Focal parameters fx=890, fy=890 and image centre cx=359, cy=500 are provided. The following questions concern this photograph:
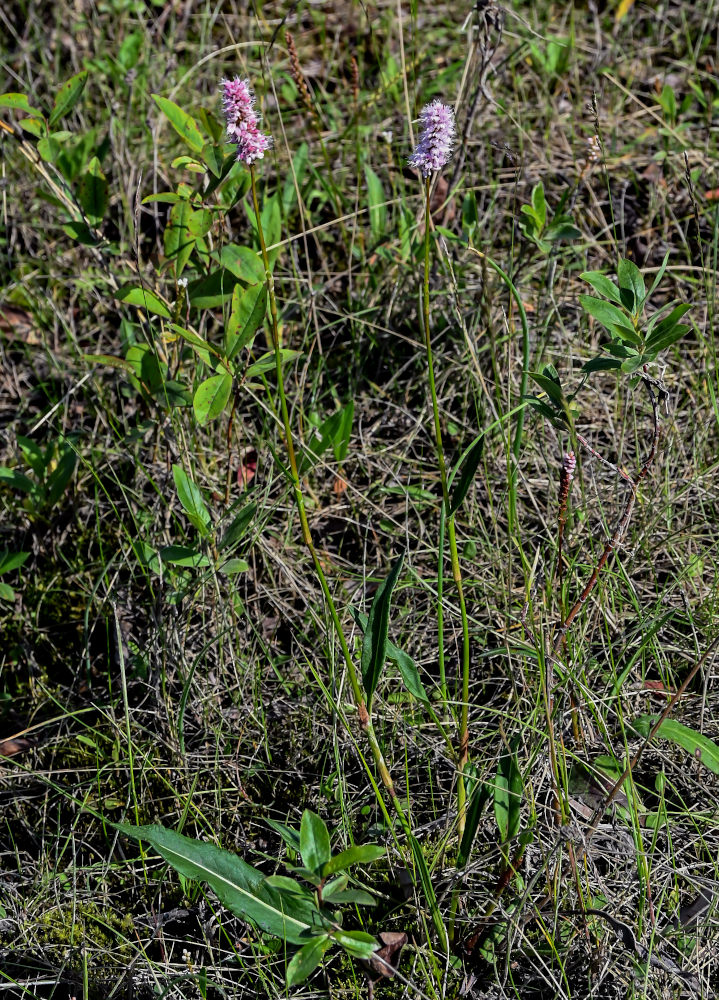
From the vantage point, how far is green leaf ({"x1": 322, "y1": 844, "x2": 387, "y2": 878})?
126cm

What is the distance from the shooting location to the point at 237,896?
4.34 ft

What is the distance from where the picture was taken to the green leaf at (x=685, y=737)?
4.70 ft

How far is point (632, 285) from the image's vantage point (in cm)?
155

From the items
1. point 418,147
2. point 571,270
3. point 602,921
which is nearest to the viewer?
point 418,147

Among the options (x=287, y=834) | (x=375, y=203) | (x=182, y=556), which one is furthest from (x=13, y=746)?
(x=375, y=203)

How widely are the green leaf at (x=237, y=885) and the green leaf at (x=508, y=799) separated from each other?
0.35 meters

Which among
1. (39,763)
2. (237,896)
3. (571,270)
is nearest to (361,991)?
(237,896)

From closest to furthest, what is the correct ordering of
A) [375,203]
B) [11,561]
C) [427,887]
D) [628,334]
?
[427,887]
[628,334]
[11,561]
[375,203]

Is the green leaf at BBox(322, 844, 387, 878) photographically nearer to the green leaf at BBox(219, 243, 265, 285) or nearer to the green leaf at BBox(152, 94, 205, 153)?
the green leaf at BBox(219, 243, 265, 285)

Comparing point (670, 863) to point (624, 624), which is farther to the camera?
point (624, 624)

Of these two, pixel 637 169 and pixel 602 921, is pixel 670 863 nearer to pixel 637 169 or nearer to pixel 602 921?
pixel 602 921

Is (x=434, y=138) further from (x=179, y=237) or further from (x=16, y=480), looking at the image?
(x=16, y=480)

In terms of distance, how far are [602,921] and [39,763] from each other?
→ 1.15 m

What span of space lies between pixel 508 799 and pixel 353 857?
347 millimetres
